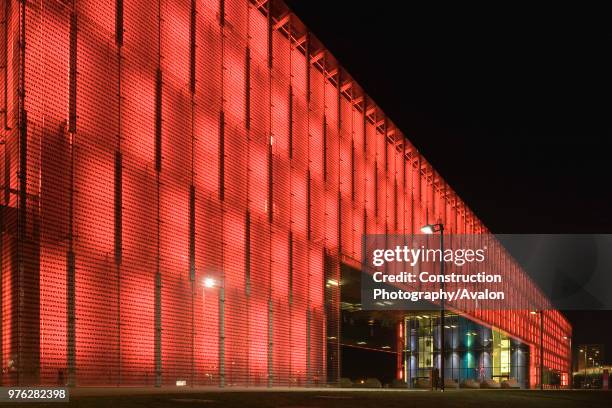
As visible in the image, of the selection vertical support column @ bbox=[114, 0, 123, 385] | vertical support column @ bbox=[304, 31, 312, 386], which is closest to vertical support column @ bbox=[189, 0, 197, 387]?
vertical support column @ bbox=[114, 0, 123, 385]

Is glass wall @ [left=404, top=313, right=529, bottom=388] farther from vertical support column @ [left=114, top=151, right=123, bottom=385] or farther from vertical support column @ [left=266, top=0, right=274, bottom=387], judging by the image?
vertical support column @ [left=114, top=151, right=123, bottom=385]

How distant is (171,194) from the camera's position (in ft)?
85.1

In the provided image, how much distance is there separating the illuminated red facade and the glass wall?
20.8 m

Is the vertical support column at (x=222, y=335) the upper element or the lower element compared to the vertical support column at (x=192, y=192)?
lower

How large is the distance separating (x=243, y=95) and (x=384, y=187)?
18087 millimetres

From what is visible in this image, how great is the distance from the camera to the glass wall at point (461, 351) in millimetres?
62600

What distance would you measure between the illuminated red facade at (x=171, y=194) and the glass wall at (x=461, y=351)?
20756 millimetres

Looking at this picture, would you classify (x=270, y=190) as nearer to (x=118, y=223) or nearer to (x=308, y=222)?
(x=308, y=222)

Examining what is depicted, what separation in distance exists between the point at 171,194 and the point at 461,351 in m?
51.7

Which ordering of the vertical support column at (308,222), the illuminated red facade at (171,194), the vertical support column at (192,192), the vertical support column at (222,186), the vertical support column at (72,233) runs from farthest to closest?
the vertical support column at (308,222) → the vertical support column at (222,186) → the vertical support column at (192,192) → the vertical support column at (72,233) → the illuminated red facade at (171,194)

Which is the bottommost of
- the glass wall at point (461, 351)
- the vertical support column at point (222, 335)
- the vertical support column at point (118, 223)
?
the glass wall at point (461, 351)

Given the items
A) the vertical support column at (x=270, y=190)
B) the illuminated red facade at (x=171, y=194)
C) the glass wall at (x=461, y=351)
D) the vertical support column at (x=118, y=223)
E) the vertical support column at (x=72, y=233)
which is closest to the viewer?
the illuminated red facade at (x=171, y=194)

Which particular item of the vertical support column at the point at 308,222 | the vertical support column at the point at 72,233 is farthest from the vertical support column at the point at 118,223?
the vertical support column at the point at 308,222

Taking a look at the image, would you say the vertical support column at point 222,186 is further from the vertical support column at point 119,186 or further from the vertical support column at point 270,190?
the vertical support column at point 119,186
